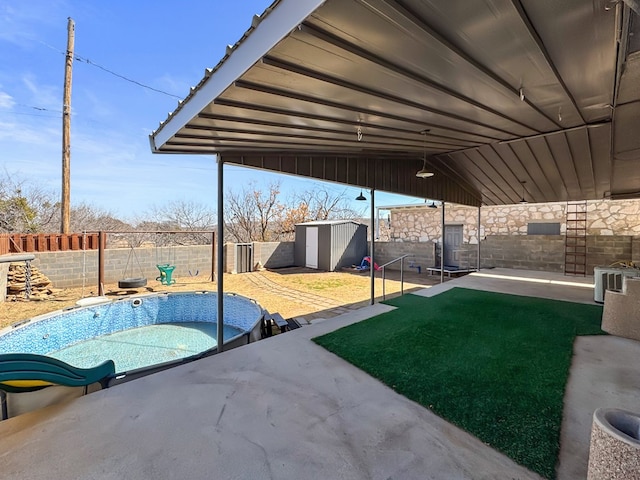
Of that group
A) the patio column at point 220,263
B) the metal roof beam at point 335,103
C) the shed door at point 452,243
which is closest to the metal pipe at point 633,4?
the metal roof beam at point 335,103

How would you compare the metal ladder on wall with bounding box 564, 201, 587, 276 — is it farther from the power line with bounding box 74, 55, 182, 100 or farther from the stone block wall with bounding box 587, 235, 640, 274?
the power line with bounding box 74, 55, 182, 100

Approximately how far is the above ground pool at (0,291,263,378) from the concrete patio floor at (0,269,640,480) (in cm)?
191

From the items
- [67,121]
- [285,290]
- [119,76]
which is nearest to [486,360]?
[285,290]

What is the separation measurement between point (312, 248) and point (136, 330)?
826 cm

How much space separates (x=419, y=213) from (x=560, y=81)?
11.7 metres

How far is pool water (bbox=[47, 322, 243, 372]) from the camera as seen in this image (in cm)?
545

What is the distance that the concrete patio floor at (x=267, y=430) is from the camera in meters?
1.58

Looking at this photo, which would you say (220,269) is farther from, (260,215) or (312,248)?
(260,215)

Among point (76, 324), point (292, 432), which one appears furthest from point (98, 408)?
point (76, 324)

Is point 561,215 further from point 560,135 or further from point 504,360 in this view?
point 504,360

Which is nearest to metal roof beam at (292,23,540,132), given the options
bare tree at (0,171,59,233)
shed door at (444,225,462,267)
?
shed door at (444,225,462,267)

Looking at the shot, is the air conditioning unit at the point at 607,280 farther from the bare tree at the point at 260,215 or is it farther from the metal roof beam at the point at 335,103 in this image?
the bare tree at the point at 260,215

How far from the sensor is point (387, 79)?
2180 millimetres

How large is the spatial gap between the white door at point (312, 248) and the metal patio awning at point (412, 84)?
898 cm
